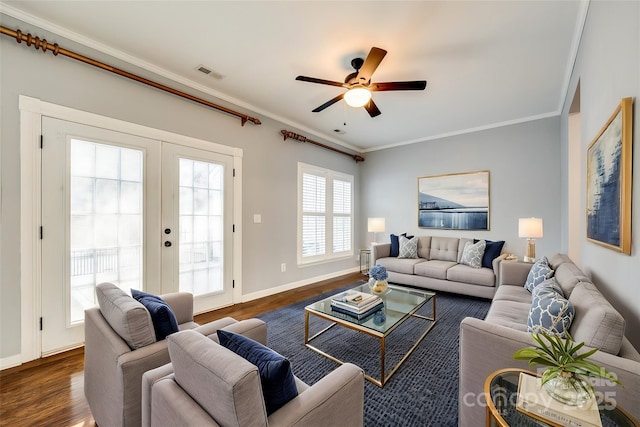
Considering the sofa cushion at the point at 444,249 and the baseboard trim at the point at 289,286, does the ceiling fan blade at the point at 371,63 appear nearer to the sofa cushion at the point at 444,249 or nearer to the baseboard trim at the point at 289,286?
the baseboard trim at the point at 289,286

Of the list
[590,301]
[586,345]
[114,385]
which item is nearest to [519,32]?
[590,301]

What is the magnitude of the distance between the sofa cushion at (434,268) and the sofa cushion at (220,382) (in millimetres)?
3804

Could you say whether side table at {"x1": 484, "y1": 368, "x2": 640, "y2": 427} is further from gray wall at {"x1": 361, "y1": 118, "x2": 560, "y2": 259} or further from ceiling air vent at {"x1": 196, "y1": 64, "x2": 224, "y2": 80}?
gray wall at {"x1": 361, "y1": 118, "x2": 560, "y2": 259}

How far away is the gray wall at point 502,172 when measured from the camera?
396 centimetres

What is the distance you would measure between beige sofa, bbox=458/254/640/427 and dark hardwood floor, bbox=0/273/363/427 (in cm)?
219

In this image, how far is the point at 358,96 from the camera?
259 centimetres

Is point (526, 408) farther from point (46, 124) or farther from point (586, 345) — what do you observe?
point (46, 124)

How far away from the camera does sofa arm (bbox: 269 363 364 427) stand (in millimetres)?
880

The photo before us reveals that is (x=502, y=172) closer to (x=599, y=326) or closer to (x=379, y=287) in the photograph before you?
(x=379, y=287)

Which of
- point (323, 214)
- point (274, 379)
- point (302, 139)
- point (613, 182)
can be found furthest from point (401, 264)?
Answer: point (274, 379)

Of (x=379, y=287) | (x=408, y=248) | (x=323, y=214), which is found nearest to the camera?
(x=379, y=287)

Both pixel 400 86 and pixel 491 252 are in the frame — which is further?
pixel 491 252

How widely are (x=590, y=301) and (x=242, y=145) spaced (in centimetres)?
370

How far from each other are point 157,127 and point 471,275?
446 cm
